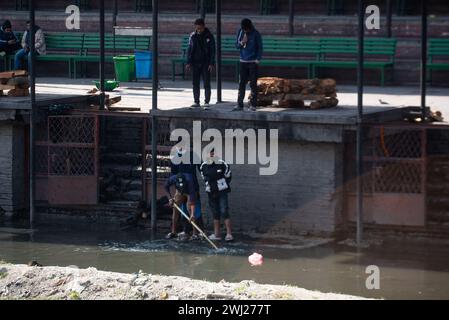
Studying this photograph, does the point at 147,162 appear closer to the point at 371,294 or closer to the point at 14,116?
the point at 14,116

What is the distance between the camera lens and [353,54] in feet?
100

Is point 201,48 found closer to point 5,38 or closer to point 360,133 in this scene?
point 360,133

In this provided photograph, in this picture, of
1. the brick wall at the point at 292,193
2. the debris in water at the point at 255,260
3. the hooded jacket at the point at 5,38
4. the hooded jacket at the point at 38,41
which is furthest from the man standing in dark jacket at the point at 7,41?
the debris in water at the point at 255,260

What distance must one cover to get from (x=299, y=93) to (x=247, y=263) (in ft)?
14.5

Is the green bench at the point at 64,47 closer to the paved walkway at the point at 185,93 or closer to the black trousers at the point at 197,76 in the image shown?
the paved walkway at the point at 185,93

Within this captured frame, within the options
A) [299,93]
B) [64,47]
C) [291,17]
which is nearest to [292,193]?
[299,93]

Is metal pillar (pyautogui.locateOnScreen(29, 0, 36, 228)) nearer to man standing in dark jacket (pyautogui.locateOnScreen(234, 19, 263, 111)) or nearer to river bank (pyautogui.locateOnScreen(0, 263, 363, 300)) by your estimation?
man standing in dark jacket (pyautogui.locateOnScreen(234, 19, 263, 111))

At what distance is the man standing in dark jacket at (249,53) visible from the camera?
852 inches

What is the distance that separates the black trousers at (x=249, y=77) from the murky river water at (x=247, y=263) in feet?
9.07

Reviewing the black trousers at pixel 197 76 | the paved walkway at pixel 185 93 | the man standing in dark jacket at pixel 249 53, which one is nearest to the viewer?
the man standing in dark jacket at pixel 249 53

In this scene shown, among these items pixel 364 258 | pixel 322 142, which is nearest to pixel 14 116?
pixel 322 142

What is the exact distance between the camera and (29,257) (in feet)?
64.8

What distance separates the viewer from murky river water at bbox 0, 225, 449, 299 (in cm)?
1772

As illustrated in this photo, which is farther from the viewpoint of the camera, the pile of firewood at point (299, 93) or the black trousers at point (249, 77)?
the pile of firewood at point (299, 93)
